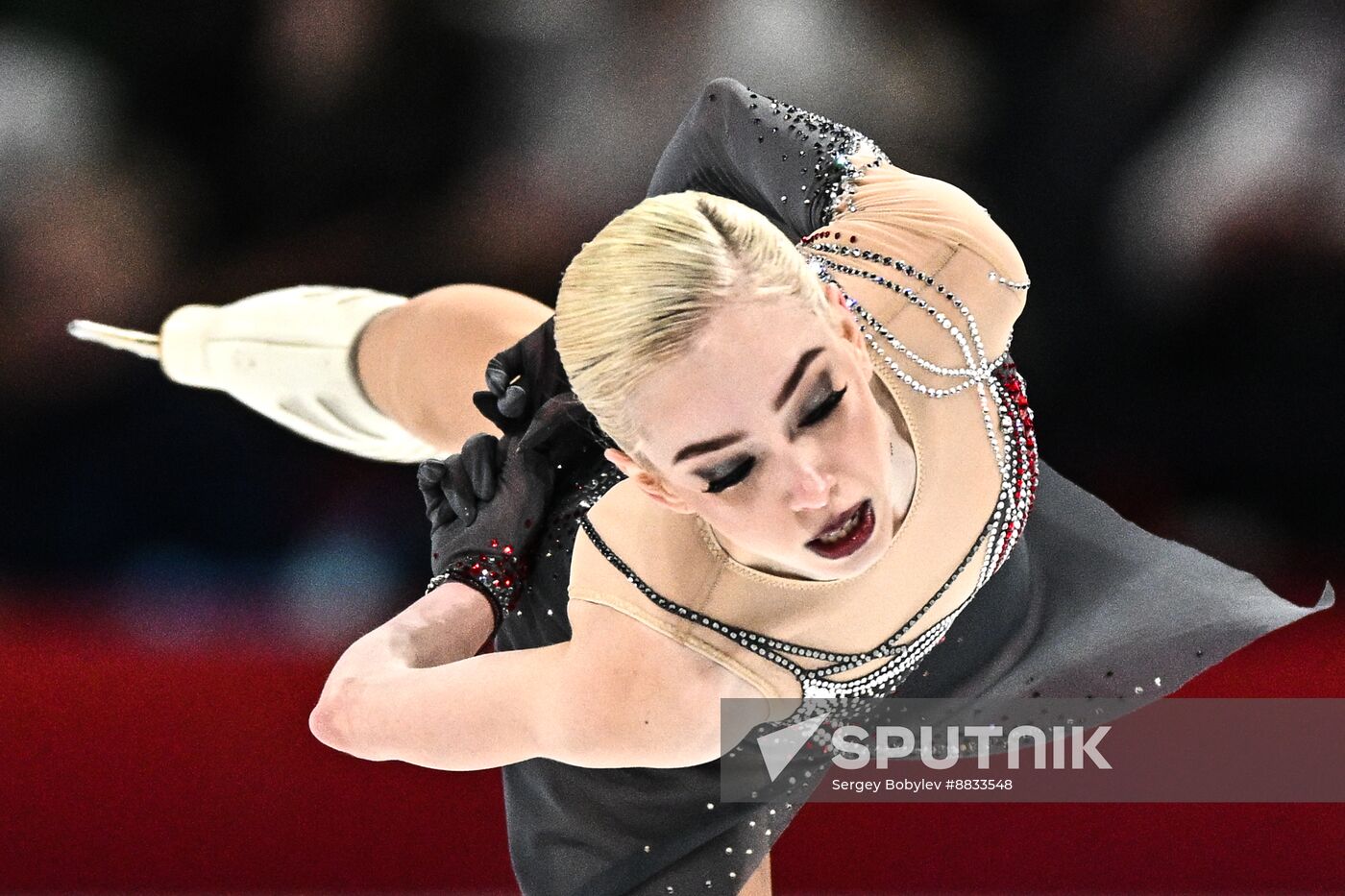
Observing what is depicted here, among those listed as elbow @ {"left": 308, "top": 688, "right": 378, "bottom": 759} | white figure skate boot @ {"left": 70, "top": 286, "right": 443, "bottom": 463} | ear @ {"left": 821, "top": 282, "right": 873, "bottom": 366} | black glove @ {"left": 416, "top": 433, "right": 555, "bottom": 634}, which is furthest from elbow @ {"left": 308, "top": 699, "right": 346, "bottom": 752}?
white figure skate boot @ {"left": 70, "top": 286, "right": 443, "bottom": 463}

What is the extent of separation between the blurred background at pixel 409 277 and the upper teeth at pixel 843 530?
1.09 meters

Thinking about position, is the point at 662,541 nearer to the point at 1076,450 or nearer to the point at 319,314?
the point at 319,314

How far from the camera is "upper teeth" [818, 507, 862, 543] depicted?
106 cm

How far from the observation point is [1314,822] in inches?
76.9

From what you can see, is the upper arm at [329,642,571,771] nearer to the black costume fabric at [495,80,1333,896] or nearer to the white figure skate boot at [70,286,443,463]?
the black costume fabric at [495,80,1333,896]

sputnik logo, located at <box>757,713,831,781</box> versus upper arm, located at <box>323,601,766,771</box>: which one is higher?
upper arm, located at <box>323,601,766,771</box>

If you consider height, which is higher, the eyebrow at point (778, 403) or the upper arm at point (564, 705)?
the eyebrow at point (778, 403)

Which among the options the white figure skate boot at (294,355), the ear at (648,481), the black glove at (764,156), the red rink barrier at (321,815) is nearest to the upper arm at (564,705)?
the ear at (648,481)

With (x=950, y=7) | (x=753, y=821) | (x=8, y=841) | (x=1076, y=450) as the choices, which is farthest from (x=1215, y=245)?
(x=8, y=841)

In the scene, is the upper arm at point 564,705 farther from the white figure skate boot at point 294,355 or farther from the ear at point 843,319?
the white figure skate boot at point 294,355

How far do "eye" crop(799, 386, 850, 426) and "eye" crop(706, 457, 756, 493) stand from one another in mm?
46

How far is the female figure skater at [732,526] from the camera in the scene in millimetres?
987
